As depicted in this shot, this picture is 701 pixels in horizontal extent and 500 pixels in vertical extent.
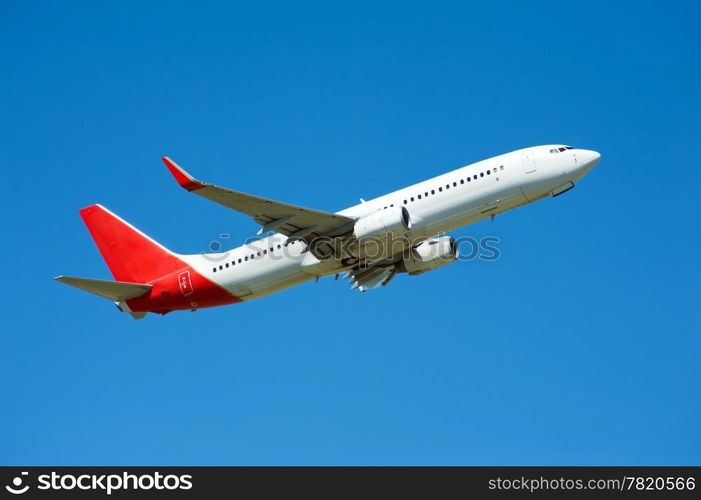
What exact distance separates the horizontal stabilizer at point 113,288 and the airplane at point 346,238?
0.06 m

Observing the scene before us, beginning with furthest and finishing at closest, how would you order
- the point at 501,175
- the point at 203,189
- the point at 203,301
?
the point at 203,301 → the point at 501,175 → the point at 203,189

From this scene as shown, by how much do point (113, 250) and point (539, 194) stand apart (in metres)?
26.0

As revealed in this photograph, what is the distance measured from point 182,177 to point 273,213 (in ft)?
20.2

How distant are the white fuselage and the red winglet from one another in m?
8.16

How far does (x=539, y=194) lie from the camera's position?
6119cm

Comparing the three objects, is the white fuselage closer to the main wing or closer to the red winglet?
the main wing

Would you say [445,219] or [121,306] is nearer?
[445,219]

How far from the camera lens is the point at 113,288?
6506 cm

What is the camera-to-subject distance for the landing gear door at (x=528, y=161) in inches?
2389

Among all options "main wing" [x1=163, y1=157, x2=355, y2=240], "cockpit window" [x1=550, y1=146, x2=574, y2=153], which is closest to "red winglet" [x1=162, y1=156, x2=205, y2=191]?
"main wing" [x1=163, y1=157, x2=355, y2=240]

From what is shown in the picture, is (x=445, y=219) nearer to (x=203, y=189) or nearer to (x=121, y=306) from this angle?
(x=203, y=189)

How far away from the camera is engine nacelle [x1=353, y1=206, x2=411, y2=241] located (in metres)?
59.8
